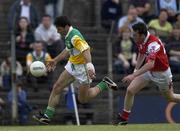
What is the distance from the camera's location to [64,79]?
1750cm

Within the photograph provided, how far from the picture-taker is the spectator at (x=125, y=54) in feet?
76.6

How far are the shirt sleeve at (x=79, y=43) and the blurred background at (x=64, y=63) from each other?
4857mm

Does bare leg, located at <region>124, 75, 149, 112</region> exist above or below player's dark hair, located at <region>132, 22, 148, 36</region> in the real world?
below

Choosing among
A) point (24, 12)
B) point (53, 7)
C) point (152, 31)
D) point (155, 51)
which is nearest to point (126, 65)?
point (152, 31)

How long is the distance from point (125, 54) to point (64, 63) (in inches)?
69.4

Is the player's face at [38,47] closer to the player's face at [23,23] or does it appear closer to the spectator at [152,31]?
the player's face at [23,23]

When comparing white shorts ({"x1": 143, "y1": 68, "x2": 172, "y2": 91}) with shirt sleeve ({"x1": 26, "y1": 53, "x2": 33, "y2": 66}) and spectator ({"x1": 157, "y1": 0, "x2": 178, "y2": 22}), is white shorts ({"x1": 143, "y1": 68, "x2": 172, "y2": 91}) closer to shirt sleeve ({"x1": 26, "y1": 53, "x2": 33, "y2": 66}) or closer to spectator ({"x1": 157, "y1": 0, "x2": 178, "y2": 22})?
shirt sleeve ({"x1": 26, "y1": 53, "x2": 33, "y2": 66})

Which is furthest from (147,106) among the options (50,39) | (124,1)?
(124,1)

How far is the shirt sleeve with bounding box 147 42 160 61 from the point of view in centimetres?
1703

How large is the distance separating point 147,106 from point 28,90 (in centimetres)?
332

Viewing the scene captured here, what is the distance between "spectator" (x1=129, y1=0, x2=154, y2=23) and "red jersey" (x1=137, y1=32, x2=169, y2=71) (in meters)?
7.56

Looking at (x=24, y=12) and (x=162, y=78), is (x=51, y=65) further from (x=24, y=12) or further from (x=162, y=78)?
(x=24, y=12)

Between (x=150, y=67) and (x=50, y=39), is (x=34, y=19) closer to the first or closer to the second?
(x=50, y=39)

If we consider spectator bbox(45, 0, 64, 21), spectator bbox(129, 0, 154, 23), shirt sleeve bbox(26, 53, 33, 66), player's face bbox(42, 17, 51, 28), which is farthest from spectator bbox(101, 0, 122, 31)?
shirt sleeve bbox(26, 53, 33, 66)
